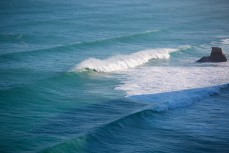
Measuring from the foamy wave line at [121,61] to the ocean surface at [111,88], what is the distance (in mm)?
85

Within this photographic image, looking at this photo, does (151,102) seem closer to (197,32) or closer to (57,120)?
(57,120)

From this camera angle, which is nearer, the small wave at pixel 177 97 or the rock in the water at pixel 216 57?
the small wave at pixel 177 97

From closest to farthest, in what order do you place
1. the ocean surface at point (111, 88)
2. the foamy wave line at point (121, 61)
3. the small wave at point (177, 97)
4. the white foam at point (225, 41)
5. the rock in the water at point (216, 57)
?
the ocean surface at point (111, 88)
the small wave at point (177, 97)
the foamy wave line at point (121, 61)
the rock in the water at point (216, 57)
the white foam at point (225, 41)

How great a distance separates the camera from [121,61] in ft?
98.4

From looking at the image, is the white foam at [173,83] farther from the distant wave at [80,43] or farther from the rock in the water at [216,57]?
the distant wave at [80,43]

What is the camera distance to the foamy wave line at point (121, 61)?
2856 centimetres

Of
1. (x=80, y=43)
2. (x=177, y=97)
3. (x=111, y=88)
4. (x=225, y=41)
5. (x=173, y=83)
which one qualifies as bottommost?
Answer: (x=177, y=97)

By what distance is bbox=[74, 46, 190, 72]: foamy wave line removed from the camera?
28562 millimetres

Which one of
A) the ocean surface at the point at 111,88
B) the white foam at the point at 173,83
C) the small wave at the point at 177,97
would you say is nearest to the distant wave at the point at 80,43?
the ocean surface at the point at 111,88

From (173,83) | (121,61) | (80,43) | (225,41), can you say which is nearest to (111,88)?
(173,83)

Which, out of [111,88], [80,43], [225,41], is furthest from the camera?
[225,41]

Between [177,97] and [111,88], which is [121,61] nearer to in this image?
[111,88]

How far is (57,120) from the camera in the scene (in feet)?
60.1

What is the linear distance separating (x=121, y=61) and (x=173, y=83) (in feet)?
21.1
